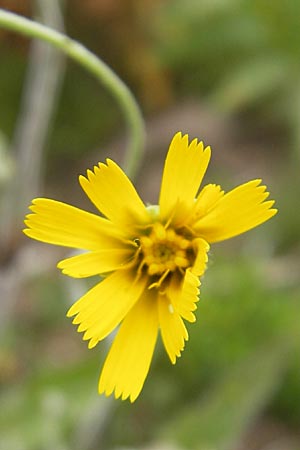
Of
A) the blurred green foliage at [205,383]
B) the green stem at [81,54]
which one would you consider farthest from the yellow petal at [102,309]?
the blurred green foliage at [205,383]

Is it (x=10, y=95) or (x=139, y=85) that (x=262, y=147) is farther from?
(x=10, y=95)

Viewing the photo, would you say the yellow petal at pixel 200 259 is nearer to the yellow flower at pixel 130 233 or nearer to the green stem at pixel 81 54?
the yellow flower at pixel 130 233

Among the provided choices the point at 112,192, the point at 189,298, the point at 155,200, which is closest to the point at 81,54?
the point at 112,192

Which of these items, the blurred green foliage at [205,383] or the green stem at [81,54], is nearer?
the green stem at [81,54]

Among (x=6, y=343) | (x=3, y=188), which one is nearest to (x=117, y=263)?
(x=6, y=343)

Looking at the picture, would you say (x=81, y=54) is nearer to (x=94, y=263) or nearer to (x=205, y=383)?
(x=94, y=263)

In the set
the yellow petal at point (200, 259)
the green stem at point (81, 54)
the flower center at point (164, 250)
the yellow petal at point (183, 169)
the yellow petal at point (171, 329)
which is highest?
the green stem at point (81, 54)

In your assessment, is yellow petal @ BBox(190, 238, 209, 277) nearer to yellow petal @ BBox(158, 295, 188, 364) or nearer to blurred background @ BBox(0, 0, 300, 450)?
yellow petal @ BBox(158, 295, 188, 364)

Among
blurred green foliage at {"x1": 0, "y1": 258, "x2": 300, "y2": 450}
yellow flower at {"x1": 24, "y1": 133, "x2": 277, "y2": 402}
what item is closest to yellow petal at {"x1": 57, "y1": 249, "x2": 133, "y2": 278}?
yellow flower at {"x1": 24, "y1": 133, "x2": 277, "y2": 402}
